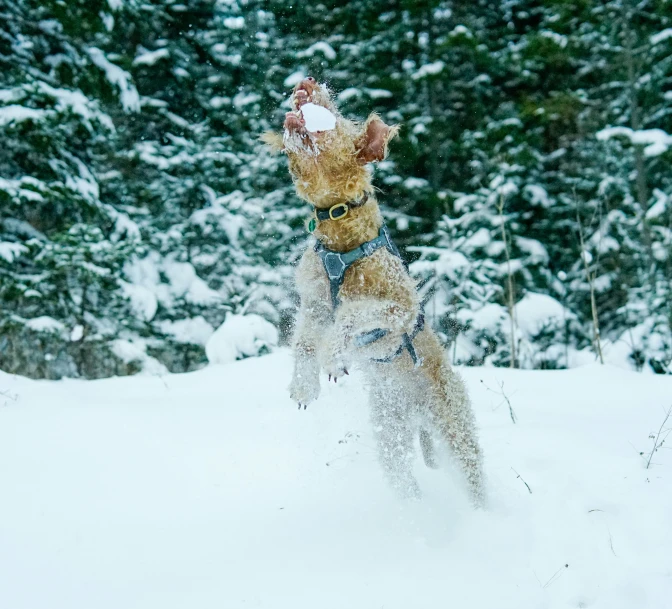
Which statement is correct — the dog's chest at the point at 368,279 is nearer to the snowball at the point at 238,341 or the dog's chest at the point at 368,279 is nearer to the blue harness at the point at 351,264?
the blue harness at the point at 351,264

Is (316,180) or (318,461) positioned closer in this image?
(316,180)

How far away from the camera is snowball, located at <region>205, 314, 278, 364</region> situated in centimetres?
712

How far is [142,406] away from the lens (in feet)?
13.5

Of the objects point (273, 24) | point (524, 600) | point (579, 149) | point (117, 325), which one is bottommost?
point (524, 600)

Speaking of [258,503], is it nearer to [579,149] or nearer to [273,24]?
[273,24]

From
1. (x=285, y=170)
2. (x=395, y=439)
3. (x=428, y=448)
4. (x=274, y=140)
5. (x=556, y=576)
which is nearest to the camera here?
(x=556, y=576)

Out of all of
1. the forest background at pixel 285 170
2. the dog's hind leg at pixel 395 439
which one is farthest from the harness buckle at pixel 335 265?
the forest background at pixel 285 170

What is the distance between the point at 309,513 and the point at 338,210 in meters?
1.53

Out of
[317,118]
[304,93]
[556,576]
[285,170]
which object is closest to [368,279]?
[317,118]

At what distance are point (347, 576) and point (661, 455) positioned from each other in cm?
204

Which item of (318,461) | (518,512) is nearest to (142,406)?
(318,461)

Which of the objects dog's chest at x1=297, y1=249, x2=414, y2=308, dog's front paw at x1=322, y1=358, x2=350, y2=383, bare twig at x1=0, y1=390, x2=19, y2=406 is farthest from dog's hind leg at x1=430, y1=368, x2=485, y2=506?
bare twig at x1=0, y1=390, x2=19, y2=406

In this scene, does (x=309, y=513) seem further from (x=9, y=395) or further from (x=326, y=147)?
(x=9, y=395)

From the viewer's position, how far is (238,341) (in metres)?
7.20
